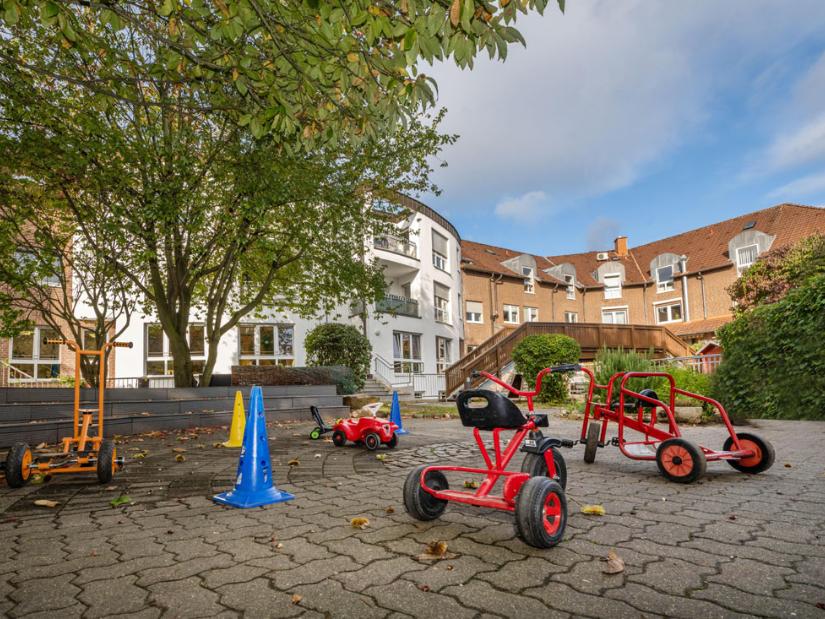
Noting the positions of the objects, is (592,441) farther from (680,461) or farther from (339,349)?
(339,349)

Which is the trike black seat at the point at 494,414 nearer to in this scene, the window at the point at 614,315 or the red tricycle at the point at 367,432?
the red tricycle at the point at 367,432

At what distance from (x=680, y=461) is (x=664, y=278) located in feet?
131

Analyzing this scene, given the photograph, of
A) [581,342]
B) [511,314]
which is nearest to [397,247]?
[581,342]

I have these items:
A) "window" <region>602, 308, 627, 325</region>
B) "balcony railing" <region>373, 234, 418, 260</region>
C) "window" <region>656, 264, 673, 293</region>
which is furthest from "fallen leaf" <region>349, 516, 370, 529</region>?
"window" <region>602, 308, 627, 325</region>

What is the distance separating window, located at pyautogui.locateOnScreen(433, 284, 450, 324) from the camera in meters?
31.2

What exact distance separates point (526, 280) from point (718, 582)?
129 ft

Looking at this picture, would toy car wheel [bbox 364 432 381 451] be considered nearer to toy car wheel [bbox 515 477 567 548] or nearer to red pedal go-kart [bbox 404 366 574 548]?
red pedal go-kart [bbox 404 366 574 548]

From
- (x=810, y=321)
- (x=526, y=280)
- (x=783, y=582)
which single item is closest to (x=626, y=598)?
(x=783, y=582)

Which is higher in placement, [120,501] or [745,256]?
[745,256]

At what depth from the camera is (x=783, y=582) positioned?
2.65 meters

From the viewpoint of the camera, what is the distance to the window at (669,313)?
128ft

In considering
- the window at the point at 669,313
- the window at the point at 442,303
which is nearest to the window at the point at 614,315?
the window at the point at 669,313

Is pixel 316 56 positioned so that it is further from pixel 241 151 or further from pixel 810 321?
pixel 810 321

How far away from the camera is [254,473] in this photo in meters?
4.58
